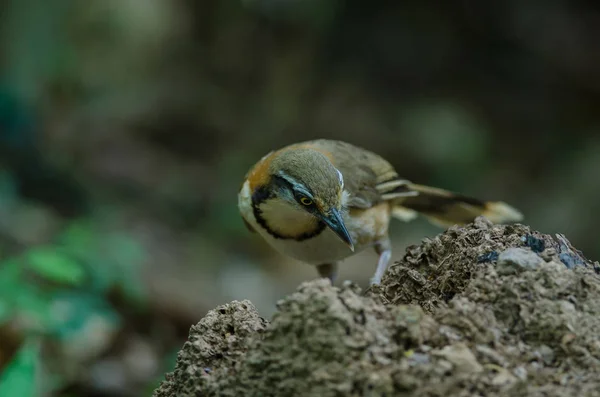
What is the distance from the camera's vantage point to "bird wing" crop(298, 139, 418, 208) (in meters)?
5.59

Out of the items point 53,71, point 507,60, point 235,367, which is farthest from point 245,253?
point 235,367

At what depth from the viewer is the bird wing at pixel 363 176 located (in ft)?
18.3

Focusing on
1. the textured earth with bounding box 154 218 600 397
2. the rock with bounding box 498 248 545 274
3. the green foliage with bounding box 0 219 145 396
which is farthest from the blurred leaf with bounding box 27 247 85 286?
the rock with bounding box 498 248 545 274

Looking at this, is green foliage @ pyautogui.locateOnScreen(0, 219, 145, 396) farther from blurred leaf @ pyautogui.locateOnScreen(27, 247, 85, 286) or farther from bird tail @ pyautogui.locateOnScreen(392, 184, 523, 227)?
bird tail @ pyautogui.locateOnScreen(392, 184, 523, 227)

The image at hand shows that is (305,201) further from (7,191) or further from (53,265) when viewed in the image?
(7,191)

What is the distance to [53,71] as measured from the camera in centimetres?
1056

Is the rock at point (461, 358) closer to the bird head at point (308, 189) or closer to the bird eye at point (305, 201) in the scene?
the bird head at point (308, 189)

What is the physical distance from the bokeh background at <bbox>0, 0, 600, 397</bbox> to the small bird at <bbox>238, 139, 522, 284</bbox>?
3407mm

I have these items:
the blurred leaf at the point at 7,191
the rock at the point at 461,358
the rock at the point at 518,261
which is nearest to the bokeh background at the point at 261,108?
the blurred leaf at the point at 7,191

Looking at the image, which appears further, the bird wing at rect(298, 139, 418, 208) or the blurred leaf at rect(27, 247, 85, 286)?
the bird wing at rect(298, 139, 418, 208)

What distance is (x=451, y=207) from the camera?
6457 mm

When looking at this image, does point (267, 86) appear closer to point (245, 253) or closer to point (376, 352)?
point (245, 253)

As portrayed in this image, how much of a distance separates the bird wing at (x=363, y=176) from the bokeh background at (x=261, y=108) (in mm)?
3464

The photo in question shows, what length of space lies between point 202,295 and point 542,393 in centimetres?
607
